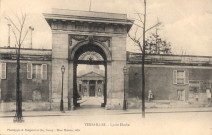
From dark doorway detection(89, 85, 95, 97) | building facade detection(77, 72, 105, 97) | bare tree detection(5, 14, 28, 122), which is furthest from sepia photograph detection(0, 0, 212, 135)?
dark doorway detection(89, 85, 95, 97)

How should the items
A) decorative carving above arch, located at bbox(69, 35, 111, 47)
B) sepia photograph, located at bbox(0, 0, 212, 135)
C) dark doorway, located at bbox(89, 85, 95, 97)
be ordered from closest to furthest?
sepia photograph, located at bbox(0, 0, 212, 135) → decorative carving above arch, located at bbox(69, 35, 111, 47) → dark doorway, located at bbox(89, 85, 95, 97)

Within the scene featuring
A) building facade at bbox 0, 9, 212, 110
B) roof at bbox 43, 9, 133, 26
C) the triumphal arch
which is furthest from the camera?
the triumphal arch

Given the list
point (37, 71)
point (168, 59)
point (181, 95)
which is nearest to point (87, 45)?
point (37, 71)

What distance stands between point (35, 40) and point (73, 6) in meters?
3.43

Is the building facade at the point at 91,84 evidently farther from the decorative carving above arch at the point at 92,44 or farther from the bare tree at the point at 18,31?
the bare tree at the point at 18,31

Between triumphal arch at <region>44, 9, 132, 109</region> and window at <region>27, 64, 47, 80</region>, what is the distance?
685 millimetres

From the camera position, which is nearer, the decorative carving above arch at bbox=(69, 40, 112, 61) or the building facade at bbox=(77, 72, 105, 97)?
the decorative carving above arch at bbox=(69, 40, 112, 61)

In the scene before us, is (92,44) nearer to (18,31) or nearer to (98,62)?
(98,62)

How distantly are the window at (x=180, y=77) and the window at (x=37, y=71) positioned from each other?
10365 millimetres

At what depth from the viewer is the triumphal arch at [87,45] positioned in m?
22.1

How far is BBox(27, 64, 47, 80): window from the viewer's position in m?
22.1

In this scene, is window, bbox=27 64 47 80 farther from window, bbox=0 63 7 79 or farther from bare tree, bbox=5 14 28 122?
bare tree, bbox=5 14 28 122

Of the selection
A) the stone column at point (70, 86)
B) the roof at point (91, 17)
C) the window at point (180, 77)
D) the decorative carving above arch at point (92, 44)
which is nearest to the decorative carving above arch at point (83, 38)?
the decorative carving above arch at point (92, 44)

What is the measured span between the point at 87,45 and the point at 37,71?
423 cm
